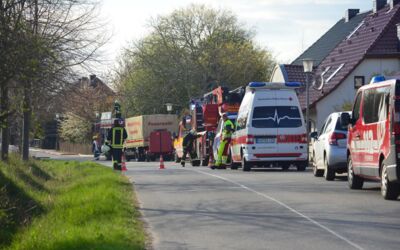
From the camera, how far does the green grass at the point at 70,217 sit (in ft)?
37.3

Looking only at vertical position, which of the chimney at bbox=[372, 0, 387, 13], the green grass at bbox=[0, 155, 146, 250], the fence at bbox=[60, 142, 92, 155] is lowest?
the green grass at bbox=[0, 155, 146, 250]

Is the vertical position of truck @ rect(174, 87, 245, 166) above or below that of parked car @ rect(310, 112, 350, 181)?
above

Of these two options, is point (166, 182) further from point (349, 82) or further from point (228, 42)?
point (228, 42)

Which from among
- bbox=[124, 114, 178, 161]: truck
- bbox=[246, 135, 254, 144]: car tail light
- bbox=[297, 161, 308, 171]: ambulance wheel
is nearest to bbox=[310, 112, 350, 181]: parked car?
bbox=[246, 135, 254, 144]: car tail light

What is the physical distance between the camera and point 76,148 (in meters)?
91.9

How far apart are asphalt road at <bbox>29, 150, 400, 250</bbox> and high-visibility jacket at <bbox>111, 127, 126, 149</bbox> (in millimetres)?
6293

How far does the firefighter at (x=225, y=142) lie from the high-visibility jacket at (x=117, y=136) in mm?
A: 4064

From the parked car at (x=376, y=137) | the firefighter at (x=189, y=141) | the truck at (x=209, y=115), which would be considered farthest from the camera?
the firefighter at (x=189, y=141)

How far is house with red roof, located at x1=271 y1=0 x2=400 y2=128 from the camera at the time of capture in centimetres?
5144

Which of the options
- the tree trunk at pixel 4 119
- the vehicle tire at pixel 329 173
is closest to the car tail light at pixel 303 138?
the vehicle tire at pixel 329 173

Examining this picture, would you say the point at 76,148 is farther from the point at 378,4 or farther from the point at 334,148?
the point at 334,148

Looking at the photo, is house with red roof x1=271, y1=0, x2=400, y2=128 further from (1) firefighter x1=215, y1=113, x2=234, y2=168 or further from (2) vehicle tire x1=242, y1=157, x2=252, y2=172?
(2) vehicle tire x1=242, y1=157, x2=252, y2=172

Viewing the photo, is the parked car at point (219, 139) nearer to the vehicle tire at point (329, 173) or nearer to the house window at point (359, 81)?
the vehicle tire at point (329, 173)

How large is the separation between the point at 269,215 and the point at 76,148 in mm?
78518
